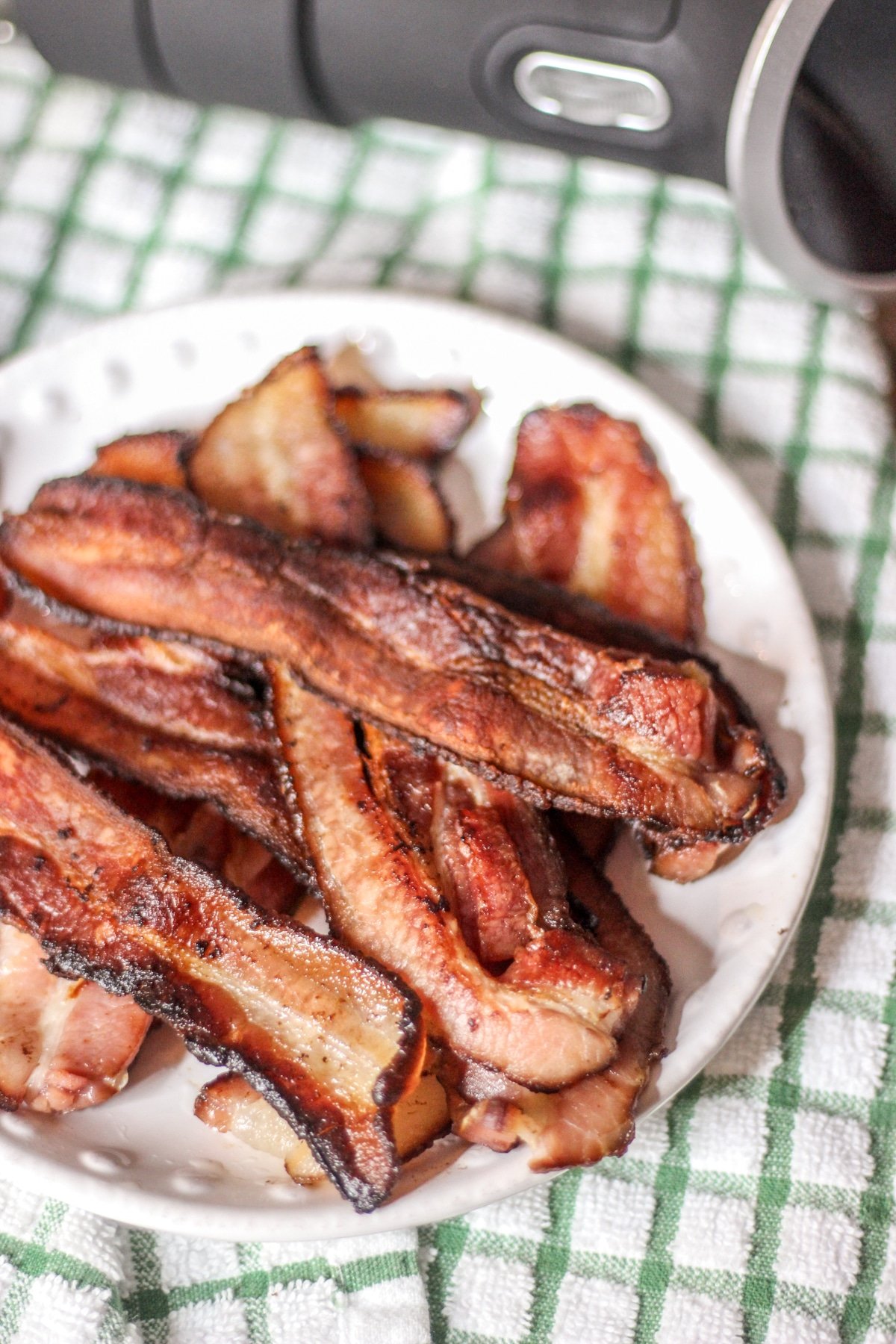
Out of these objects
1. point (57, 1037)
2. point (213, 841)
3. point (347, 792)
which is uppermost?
point (347, 792)

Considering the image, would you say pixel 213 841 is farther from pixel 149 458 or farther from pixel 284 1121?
pixel 149 458

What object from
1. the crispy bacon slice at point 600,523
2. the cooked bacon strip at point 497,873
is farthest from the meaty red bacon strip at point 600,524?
the cooked bacon strip at point 497,873

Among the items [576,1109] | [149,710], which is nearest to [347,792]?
[149,710]

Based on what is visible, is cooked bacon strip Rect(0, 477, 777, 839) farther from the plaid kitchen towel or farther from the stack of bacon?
the plaid kitchen towel

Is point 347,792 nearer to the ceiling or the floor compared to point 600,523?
nearer to the floor

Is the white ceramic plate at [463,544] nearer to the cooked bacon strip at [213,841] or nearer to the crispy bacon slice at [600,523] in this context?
the crispy bacon slice at [600,523]
